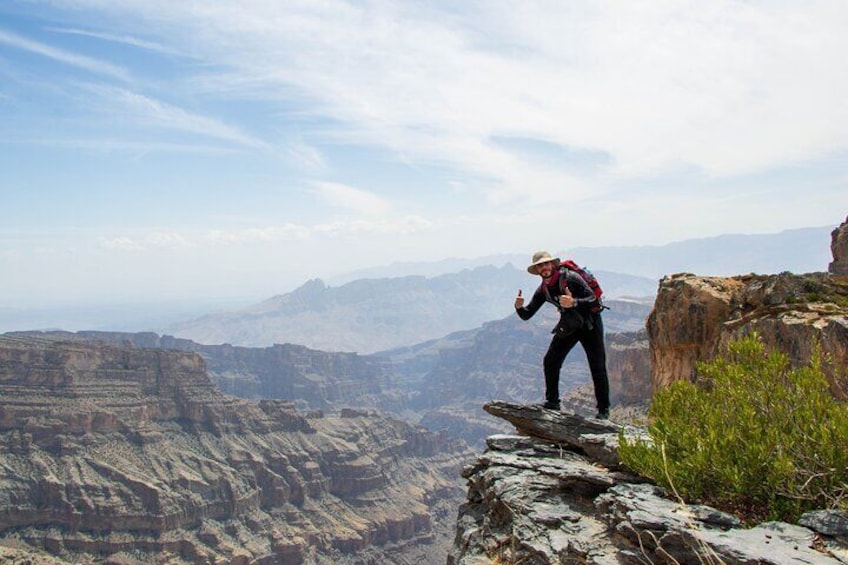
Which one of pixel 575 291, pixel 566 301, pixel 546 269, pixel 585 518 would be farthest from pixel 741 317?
pixel 585 518

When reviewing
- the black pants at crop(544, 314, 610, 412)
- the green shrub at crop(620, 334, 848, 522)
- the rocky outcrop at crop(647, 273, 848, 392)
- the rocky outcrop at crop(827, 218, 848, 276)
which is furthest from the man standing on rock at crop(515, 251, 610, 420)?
the rocky outcrop at crop(827, 218, 848, 276)

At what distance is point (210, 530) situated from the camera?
360 ft

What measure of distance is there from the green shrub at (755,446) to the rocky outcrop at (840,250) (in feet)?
141

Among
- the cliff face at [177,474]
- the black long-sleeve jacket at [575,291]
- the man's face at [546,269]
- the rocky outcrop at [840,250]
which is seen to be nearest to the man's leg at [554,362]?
the black long-sleeve jacket at [575,291]

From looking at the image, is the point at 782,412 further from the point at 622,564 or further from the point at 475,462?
the point at 475,462

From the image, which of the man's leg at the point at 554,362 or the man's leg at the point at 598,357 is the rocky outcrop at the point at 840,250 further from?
the man's leg at the point at 554,362

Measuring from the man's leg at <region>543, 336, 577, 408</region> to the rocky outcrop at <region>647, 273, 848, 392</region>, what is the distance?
7737mm

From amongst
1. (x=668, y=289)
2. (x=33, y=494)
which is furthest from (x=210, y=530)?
(x=668, y=289)

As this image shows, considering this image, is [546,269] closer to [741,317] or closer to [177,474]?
[741,317]

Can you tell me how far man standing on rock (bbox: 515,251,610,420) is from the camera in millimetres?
13375

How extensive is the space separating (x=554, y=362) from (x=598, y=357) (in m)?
0.94

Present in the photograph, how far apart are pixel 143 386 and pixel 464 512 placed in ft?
476

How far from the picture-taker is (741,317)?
75.7 ft

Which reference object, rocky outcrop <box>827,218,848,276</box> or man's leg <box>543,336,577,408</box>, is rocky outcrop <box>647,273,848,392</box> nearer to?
man's leg <box>543,336,577,408</box>
